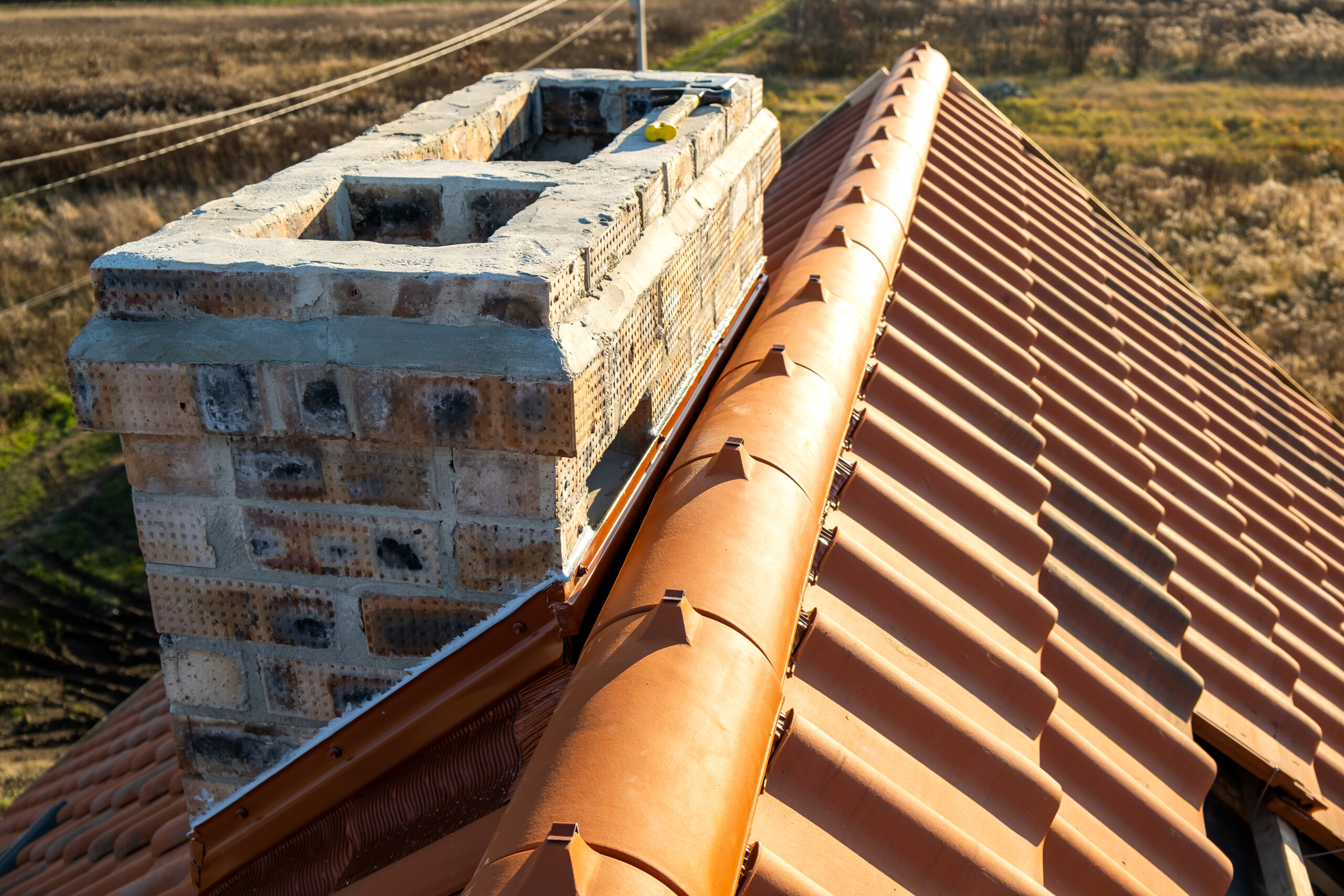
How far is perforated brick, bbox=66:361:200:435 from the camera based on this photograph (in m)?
1.69

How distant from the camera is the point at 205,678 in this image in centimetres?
204

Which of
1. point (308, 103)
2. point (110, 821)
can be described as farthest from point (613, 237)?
point (308, 103)

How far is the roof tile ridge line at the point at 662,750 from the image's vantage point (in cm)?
127

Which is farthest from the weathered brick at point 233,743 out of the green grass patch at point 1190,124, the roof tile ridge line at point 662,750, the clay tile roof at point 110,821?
the green grass patch at point 1190,124

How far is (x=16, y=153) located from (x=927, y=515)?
20841 millimetres

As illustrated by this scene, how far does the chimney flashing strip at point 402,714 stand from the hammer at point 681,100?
2.51 feet

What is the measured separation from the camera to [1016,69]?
963 inches

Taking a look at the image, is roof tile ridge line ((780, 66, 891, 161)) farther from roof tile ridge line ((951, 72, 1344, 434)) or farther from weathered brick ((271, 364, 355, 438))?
weathered brick ((271, 364, 355, 438))

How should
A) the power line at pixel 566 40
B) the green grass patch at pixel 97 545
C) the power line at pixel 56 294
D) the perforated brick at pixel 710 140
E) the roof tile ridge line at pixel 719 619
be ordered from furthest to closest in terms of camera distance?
the power line at pixel 566 40
the power line at pixel 56 294
the green grass patch at pixel 97 545
the perforated brick at pixel 710 140
the roof tile ridge line at pixel 719 619

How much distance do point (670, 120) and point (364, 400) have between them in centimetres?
121

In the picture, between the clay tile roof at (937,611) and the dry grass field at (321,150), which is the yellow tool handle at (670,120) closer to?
the clay tile roof at (937,611)

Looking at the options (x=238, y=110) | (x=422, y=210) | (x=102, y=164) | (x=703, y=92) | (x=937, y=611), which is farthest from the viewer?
(x=102, y=164)

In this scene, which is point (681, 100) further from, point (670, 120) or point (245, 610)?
point (245, 610)

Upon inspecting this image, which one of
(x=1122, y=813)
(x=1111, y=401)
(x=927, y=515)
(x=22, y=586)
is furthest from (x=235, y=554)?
(x=22, y=586)
